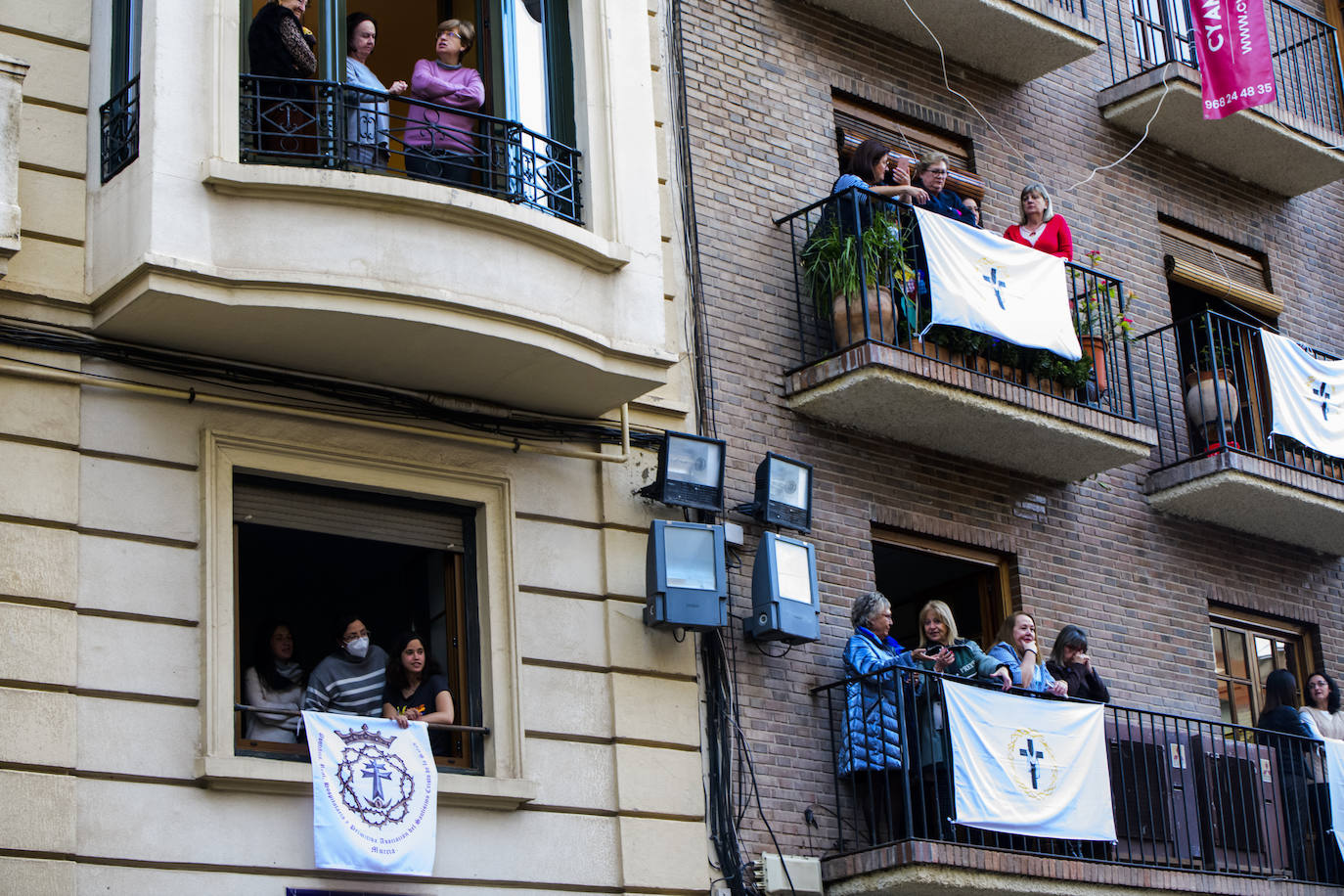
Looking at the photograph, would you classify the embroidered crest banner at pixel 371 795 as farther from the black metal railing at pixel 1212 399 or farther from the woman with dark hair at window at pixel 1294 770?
the black metal railing at pixel 1212 399

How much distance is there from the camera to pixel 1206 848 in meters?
13.9

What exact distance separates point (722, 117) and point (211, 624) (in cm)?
569

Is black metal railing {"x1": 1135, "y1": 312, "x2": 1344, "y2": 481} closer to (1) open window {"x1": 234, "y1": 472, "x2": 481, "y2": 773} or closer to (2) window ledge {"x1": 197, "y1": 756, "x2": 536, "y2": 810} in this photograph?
(1) open window {"x1": 234, "y1": 472, "x2": 481, "y2": 773}

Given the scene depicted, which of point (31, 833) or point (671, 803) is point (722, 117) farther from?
point (31, 833)

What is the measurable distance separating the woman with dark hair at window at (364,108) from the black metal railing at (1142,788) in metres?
Answer: 4.44

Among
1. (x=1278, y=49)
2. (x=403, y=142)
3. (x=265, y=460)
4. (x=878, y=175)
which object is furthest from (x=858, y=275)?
(x=1278, y=49)

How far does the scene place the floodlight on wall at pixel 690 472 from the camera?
12.6 m

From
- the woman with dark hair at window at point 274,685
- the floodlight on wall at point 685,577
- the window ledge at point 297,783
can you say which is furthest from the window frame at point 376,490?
the floodlight on wall at point 685,577

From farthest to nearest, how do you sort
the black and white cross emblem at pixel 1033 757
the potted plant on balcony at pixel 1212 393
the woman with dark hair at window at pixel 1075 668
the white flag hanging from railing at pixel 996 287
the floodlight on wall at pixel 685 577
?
the potted plant on balcony at pixel 1212 393
the white flag hanging from railing at pixel 996 287
the woman with dark hair at window at pixel 1075 668
the black and white cross emblem at pixel 1033 757
the floodlight on wall at pixel 685 577

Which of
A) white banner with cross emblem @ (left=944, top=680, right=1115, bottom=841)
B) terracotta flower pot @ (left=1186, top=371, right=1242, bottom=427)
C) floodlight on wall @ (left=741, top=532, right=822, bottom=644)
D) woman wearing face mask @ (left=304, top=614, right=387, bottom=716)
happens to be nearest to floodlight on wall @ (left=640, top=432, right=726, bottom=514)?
floodlight on wall @ (left=741, top=532, right=822, bottom=644)

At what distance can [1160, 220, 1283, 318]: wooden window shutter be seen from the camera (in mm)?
17578

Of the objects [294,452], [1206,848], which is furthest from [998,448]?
[294,452]

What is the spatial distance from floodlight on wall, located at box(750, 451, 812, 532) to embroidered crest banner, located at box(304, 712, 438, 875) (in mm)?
3029

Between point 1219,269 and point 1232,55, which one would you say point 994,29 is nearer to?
point 1232,55
